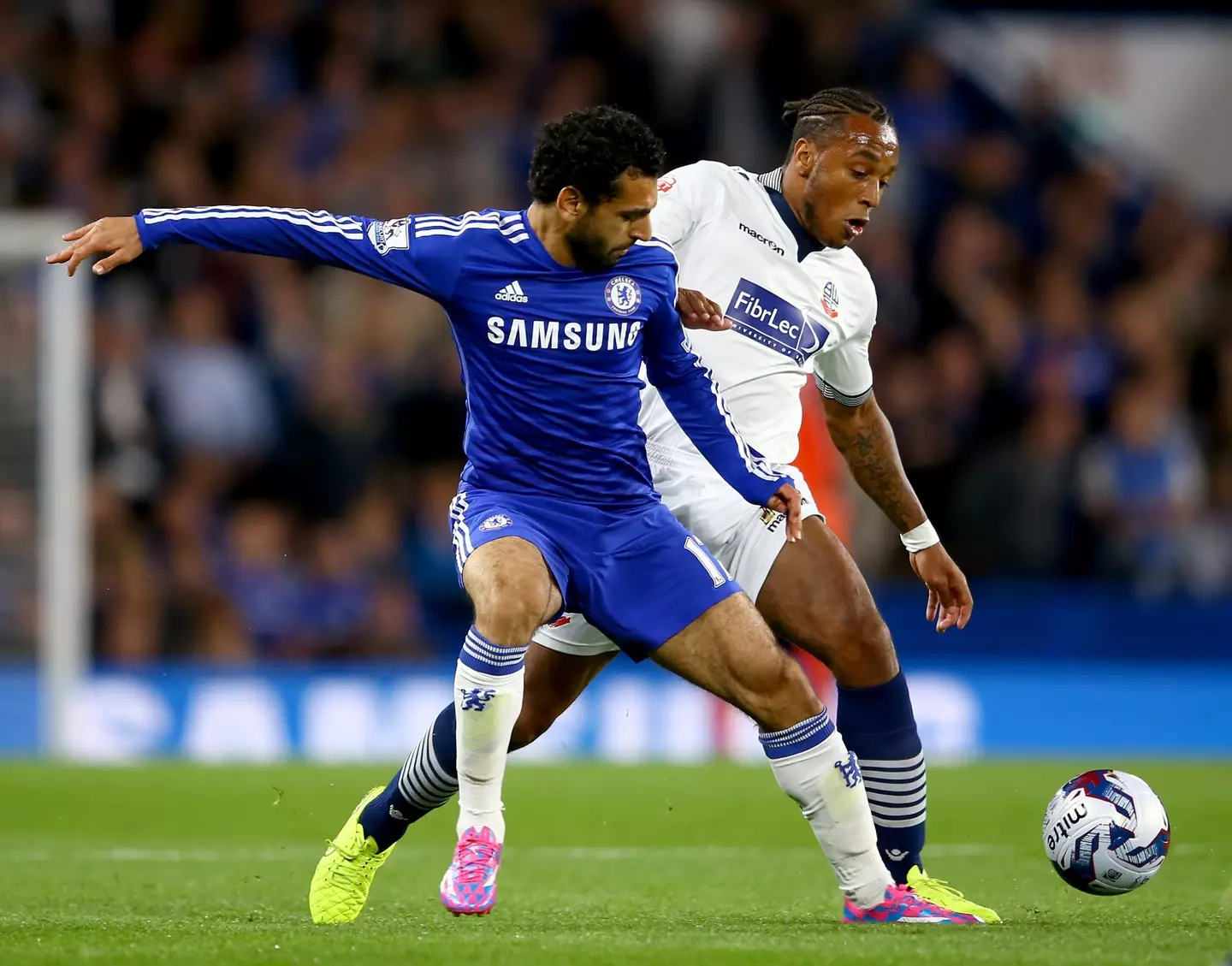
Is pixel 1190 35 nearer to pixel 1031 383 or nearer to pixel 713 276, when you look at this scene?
pixel 1031 383

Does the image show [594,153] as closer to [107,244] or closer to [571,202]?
[571,202]

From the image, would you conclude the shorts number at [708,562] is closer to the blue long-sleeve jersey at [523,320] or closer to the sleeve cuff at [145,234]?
the blue long-sleeve jersey at [523,320]

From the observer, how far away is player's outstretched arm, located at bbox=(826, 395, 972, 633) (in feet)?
20.1

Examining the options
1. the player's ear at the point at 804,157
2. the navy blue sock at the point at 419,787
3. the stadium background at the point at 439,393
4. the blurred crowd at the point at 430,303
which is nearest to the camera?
the navy blue sock at the point at 419,787

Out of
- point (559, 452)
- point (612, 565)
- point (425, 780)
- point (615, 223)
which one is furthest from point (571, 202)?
point (425, 780)

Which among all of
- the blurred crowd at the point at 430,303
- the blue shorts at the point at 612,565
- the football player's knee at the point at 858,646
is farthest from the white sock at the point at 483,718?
the blurred crowd at the point at 430,303

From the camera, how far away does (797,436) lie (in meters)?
6.17

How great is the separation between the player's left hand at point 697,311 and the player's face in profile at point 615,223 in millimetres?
300

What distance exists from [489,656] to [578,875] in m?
2.19

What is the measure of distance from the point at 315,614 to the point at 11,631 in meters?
1.78

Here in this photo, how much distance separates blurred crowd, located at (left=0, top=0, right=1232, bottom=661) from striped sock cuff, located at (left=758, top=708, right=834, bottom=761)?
299 inches

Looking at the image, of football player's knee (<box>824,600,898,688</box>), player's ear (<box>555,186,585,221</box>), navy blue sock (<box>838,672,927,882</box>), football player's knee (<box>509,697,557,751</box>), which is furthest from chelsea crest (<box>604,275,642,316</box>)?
navy blue sock (<box>838,672,927,882</box>)

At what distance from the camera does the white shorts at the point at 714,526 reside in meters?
5.71

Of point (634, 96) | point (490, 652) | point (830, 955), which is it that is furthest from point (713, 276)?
point (634, 96)
